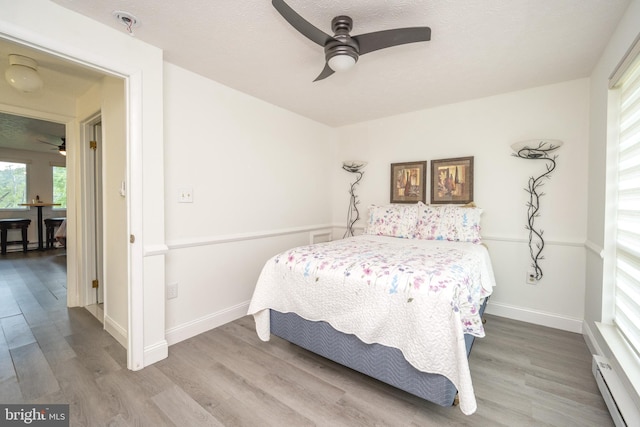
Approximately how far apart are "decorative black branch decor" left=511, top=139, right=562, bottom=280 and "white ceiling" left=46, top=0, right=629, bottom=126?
0.64m

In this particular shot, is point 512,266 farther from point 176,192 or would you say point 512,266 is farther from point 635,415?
point 176,192

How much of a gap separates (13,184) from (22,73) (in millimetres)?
6568

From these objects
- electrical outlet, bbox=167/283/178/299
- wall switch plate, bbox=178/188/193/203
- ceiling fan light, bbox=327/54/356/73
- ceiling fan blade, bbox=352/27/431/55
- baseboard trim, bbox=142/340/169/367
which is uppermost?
ceiling fan blade, bbox=352/27/431/55

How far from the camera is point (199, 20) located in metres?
1.77

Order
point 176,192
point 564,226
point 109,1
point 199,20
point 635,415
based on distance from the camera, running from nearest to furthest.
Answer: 1. point 635,415
2. point 109,1
3. point 199,20
4. point 176,192
5. point 564,226

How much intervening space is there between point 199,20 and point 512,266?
358 centimetres

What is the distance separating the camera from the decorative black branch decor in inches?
106

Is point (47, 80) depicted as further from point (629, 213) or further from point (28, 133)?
point (629, 213)

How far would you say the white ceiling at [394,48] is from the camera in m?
1.63

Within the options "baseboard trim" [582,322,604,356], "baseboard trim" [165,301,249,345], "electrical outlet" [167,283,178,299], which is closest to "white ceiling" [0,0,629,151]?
"electrical outlet" [167,283,178,299]

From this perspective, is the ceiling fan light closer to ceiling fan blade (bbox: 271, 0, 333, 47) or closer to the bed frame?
ceiling fan blade (bbox: 271, 0, 333, 47)

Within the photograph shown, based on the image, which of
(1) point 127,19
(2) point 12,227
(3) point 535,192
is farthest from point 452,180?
(2) point 12,227

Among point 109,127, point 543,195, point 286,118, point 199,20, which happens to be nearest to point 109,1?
point 199,20

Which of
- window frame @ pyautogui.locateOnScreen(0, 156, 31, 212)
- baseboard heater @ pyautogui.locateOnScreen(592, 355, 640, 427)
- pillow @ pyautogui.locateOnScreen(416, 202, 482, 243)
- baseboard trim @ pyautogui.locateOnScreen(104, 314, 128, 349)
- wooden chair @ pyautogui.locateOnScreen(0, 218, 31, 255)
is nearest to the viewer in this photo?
baseboard heater @ pyautogui.locateOnScreen(592, 355, 640, 427)
